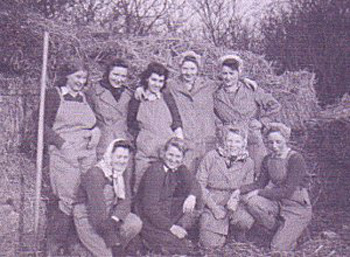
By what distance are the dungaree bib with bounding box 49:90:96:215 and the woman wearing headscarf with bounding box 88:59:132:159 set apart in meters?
0.11

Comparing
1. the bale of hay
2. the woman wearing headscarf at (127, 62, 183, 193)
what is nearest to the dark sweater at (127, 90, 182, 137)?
the woman wearing headscarf at (127, 62, 183, 193)

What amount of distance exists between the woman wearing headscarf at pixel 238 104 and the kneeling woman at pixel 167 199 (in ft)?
2.91

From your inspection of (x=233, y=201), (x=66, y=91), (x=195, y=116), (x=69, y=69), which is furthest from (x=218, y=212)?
(x=69, y=69)

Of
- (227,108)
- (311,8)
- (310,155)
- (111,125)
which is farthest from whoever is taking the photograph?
(311,8)

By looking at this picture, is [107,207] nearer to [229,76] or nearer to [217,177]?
[217,177]

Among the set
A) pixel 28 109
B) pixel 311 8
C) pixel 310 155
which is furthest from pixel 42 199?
pixel 311 8

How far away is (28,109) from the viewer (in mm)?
5336

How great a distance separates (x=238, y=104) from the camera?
18.2ft

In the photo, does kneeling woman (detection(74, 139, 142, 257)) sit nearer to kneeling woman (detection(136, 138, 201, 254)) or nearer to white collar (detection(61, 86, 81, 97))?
kneeling woman (detection(136, 138, 201, 254))

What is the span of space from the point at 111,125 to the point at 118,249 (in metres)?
1.22

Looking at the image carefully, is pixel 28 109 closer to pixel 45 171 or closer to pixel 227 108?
pixel 45 171

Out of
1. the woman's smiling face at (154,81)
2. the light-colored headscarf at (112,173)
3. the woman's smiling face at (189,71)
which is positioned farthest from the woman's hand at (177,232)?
the woman's smiling face at (189,71)

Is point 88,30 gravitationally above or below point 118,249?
above

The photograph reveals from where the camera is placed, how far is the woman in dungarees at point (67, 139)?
476 centimetres
